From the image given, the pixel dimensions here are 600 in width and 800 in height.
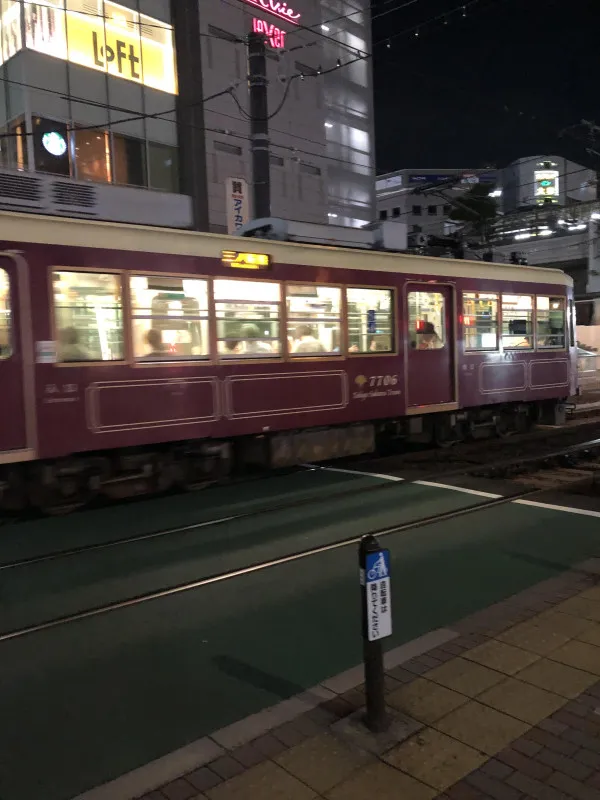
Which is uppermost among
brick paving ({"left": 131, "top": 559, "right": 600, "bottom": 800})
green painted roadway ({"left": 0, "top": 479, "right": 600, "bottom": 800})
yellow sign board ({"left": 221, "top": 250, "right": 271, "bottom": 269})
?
yellow sign board ({"left": 221, "top": 250, "right": 271, "bottom": 269})

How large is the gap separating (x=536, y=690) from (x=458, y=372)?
25.6ft

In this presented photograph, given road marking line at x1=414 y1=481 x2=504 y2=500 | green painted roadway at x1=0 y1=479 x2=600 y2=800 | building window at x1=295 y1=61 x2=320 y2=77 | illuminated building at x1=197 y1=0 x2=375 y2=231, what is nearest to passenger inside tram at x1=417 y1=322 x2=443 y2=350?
road marking line at x1=414 y1=481 x2=504 y2=500

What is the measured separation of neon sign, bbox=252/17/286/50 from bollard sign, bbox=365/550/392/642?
85.9 ft

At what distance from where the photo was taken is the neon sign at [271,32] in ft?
82.8

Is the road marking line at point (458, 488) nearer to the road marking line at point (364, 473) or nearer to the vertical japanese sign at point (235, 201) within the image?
the road marking line at point (364, 473)

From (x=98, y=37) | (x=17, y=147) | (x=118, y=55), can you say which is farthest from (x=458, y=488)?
(x=118, y=55)

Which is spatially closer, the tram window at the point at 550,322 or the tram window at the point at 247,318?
the tram window at the point at 247,318

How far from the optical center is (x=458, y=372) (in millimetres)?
10938

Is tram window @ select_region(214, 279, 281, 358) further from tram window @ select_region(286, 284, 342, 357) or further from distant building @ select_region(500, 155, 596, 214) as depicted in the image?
distant building @ select_region(500, 155, 596, 214)

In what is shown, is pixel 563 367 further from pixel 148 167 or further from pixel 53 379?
pixel 148 167

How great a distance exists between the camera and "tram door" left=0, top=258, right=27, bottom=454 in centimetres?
676

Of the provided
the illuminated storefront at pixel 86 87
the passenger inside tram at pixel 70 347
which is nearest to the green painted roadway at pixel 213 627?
the passenger inside tram at pixel 70 347

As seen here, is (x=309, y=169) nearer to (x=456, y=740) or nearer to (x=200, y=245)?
(x=200, y=245)

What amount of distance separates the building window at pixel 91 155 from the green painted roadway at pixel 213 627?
53.5 feet
